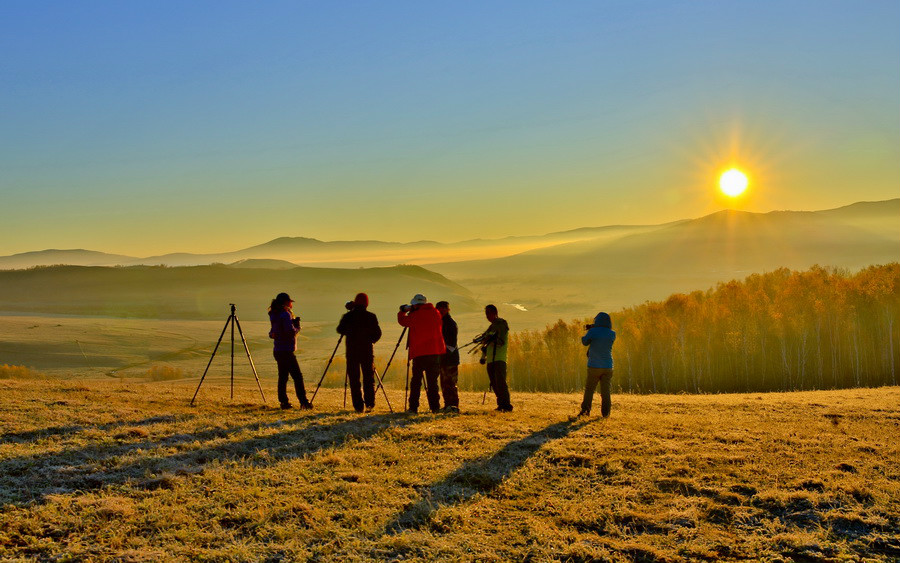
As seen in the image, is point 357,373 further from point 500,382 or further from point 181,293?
point 181,293

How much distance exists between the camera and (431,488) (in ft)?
33.2

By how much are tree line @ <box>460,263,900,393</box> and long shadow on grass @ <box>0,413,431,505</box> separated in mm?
35422

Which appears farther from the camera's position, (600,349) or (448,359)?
(448,359)

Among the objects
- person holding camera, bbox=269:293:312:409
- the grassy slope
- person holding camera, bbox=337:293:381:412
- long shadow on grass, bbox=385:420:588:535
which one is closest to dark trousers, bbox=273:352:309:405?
person holding camera, bbox=269:293:312:409

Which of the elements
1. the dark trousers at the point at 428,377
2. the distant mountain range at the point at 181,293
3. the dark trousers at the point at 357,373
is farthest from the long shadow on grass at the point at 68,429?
the distant mountain range at the point at 181,293

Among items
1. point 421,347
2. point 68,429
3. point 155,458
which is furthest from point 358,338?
point 68,429

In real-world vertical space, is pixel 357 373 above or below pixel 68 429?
above

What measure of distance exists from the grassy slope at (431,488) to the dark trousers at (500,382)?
150 centimetres

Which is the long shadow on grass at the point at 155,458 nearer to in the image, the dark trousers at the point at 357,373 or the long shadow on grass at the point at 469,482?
the dark trousers at the point at 357,373

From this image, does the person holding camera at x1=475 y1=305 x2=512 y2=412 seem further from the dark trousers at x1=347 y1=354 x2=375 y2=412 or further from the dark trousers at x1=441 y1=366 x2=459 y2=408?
the dark trousers at x1=347 y1=354 x2=375 y2=412

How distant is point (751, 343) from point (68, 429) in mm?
45475

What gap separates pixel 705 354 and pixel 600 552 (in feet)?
148

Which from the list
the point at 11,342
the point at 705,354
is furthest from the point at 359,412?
A: the point at 11,342

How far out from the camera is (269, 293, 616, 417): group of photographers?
15914 mm
